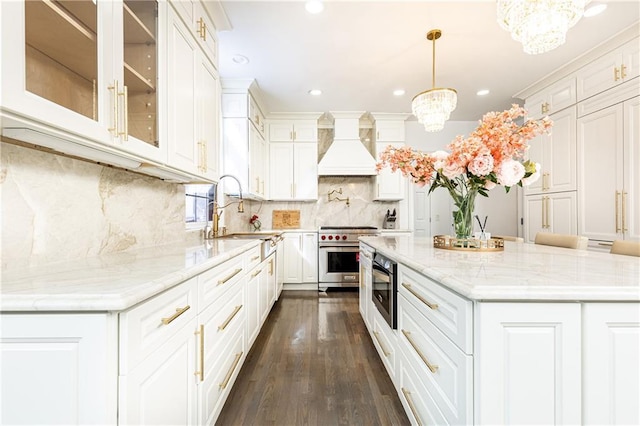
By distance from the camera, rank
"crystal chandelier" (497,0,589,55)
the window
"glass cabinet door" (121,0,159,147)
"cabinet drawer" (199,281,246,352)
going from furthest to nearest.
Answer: the window, "crystal chandelier" (497,0,589,55), "cabinet drawer" (199,281,246,352), "glass cabinet door" (121,0,159,147)

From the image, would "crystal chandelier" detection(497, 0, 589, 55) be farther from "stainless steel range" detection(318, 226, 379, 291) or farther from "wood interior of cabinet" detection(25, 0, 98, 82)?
"stainless steel range" detection(318, 226, 379, 291)

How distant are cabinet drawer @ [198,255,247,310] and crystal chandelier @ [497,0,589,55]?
2.12m

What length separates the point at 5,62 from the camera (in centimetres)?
68

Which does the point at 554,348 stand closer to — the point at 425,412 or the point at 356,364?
the point at 425,412

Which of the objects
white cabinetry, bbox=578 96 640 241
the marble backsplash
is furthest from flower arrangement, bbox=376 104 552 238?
white cabinetry, bbox=578 96 640 241

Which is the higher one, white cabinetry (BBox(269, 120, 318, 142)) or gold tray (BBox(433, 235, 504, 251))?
white cabinetry (BBox(269, 120, 318, 142))

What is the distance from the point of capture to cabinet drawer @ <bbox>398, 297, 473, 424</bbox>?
84cm

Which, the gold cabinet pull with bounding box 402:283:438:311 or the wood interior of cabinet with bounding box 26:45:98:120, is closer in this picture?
the wood interior of cabinet with bounding box 26:45:98:120

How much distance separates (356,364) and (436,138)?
13.6ft

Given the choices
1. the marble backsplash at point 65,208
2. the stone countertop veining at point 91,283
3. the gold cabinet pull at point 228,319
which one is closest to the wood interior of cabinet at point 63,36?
the marble backsplash at point 65,208

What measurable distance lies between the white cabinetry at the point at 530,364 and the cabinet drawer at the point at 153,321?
97 cm

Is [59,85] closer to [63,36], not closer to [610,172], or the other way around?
[63,36]

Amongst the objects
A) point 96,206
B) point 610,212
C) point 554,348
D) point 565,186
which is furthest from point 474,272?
point 565,186

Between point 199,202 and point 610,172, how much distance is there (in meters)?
4.13
